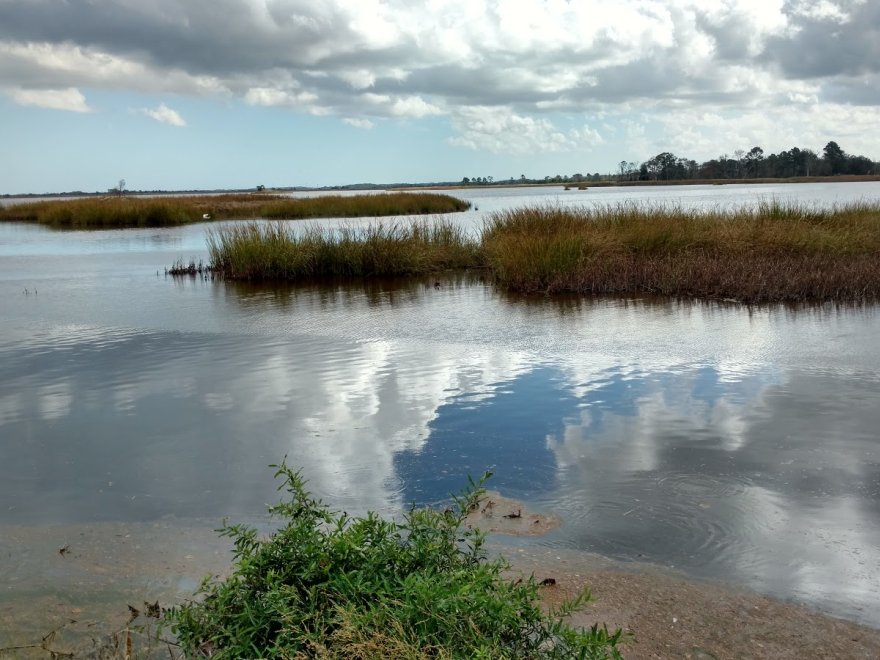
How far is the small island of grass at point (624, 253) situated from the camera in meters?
15.0

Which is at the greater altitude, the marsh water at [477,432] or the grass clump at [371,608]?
the grass clump at [371,608]

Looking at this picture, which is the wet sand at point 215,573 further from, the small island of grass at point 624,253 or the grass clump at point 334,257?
the grass clump at point 334,257

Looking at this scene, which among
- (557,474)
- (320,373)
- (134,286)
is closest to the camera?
(557,474)

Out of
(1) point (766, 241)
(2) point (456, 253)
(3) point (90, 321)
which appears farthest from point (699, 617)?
(2) point (456, 253)

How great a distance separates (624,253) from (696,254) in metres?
1.51

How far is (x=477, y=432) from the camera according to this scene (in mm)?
7340

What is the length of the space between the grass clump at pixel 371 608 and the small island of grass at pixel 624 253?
12.2 metres

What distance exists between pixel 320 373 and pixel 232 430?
7.58 feet

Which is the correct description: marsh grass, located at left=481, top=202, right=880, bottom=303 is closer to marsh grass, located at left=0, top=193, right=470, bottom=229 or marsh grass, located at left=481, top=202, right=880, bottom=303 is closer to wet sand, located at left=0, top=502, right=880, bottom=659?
wet sand, located at left=0, top=502, right=880, bottom=659

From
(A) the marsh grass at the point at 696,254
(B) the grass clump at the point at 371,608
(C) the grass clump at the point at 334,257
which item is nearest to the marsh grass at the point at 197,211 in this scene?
(C) the grass clump at the point at 334,257

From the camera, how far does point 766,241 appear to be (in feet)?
56.1

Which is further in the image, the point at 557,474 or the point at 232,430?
the point at 232,430

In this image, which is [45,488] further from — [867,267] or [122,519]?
[867,267]

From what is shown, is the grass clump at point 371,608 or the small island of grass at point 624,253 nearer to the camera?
the grass clump at point 371,608
